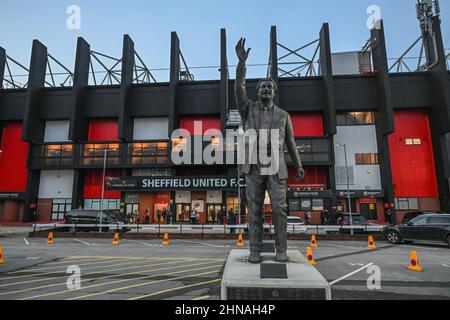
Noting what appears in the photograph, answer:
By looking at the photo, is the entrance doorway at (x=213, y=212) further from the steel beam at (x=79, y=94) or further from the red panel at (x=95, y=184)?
the steel beam at (x=79, y=94)

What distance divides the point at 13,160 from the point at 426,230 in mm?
46287

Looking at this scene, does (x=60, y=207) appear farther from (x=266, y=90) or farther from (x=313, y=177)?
(x=266, y=90)

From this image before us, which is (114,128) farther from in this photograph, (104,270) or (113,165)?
(104,270)

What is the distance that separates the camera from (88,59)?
3778 cm

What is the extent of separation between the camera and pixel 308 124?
35031 millimetres

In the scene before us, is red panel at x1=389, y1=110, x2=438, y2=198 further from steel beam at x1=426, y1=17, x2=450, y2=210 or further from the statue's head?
the statue's head

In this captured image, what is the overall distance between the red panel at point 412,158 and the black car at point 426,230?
20500 mm

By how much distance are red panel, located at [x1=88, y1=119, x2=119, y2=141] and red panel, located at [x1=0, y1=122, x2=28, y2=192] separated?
9586mm

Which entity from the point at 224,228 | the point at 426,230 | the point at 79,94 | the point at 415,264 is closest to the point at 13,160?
the point at 79,94

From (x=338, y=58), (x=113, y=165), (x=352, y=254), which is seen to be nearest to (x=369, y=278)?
(x=352, y=254)

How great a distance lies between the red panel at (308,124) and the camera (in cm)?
3478

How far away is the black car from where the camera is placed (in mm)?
14086

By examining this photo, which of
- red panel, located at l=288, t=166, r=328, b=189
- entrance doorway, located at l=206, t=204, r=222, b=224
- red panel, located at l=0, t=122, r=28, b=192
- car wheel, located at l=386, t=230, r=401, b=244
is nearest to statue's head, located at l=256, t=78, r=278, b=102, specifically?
car wheel, located at l=386, t=230, r=401, b=244

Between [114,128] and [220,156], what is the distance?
1599 centimetres
